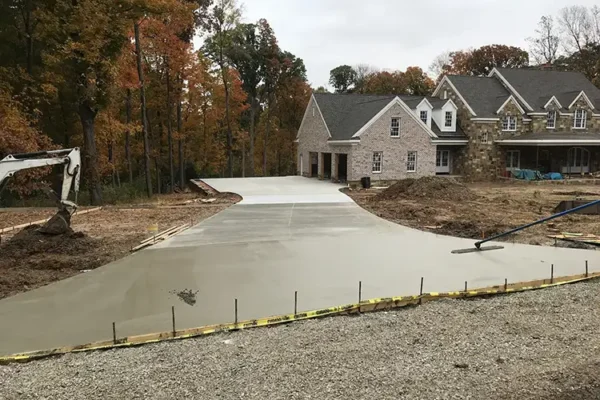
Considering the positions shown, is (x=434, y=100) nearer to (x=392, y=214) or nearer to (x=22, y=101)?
(x=392, y=214)

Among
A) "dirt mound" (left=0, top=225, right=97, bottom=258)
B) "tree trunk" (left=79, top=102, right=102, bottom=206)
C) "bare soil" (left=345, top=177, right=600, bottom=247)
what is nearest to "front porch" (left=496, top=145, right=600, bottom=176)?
"bare soil" (left=345, top=177, right=600, bottom=247)

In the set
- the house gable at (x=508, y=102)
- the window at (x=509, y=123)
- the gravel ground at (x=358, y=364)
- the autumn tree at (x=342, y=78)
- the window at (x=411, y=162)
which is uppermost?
the autumn tree at (x=342, y=78)

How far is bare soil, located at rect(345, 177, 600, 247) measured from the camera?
13758 millimetres

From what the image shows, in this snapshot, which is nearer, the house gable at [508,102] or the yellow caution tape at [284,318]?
the yellow caution tape at [284,318]

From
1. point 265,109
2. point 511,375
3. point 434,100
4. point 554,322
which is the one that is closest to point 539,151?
point 434,100

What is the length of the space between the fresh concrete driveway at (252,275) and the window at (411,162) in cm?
1521

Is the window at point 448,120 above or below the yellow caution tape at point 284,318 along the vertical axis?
above

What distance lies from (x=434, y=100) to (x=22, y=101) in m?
25.9

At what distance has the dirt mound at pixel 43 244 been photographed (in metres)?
10.6

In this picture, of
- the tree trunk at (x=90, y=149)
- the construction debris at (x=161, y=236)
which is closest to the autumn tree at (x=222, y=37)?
the tree trunk at (x=90, y=149)

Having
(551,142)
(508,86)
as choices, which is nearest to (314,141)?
(508,86)

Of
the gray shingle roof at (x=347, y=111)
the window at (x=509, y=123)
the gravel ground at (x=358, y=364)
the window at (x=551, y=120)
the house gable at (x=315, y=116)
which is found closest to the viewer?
the gravel ground at (x=358, y=364)

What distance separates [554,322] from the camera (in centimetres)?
663

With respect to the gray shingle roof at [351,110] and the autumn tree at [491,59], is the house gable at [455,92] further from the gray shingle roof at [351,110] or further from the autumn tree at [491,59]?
the autumn tree at [491,59]
